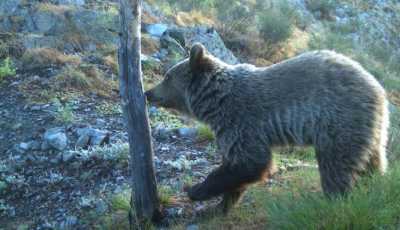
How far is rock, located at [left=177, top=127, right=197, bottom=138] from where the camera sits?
7105 millimetres

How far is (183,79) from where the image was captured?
209 inches

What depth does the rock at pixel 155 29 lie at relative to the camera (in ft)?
36.5

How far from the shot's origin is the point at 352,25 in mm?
17656

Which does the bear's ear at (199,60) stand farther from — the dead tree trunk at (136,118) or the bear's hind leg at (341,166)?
the bear's hind leg at (341,166)

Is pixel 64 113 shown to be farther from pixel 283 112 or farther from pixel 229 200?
pixel 283 112

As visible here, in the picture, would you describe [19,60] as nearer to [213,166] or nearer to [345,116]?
[213,166]

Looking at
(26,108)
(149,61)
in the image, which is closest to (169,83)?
(26,108)

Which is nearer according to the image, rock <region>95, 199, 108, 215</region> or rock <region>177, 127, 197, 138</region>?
rock <region>95, 199, 108, 215</region>

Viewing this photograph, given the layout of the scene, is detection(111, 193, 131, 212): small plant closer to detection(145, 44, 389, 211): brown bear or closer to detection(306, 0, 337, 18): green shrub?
detection(145, 44, 389, 211): brown bear

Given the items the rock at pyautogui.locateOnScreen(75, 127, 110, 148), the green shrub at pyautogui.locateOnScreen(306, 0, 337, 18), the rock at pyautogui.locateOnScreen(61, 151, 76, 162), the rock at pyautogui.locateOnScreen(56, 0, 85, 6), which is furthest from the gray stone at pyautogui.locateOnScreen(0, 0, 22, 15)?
the green shrub at pyautogui.locateOnScreen(306, 0, 337, 18)

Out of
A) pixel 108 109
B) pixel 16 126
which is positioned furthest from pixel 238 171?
pixel 16 126

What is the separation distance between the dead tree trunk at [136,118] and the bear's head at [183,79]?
22.5 inches

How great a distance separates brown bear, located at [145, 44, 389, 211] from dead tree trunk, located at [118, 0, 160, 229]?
0.40m

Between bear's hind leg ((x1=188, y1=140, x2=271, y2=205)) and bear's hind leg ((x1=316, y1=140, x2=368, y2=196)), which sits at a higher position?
bear's hind leg ((x1=316, y1=140, x2=368, y2=196))
